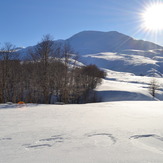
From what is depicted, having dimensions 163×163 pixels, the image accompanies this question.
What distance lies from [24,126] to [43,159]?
79.4 inches

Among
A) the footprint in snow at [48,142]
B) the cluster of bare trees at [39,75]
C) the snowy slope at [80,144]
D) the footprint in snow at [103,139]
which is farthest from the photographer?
the cluster of bare trees at [39,75]

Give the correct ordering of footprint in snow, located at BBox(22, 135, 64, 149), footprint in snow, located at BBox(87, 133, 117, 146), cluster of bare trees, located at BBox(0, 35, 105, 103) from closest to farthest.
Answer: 1. footprint in snow, located at BBox(22, 135, 64, 149)
2. footprint in snow, located at BBox(87, 133, 117, 146)
3. cluster of bare trees, located at BBox(0, 35, 105, 103)

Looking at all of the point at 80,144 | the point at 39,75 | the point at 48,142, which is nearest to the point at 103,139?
the point at 80,144

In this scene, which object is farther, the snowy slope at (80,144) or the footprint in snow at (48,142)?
the footprint in snow at (48,142)

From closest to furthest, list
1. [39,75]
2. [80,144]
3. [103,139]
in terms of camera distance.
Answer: [80,144], [103,139], [39,75]

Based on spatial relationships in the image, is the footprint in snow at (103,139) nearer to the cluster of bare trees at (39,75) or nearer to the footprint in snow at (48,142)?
the footprint in snow at (48,142)

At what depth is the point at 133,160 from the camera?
2.34m

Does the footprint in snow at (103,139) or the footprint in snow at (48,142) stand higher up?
the footprint in snow at (103,139)

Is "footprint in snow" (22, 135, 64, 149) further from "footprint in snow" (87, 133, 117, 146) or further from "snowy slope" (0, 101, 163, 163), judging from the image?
"footprint in snow" (87, 133, 117, 146)

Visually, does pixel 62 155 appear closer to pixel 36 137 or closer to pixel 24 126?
pixel 36 137

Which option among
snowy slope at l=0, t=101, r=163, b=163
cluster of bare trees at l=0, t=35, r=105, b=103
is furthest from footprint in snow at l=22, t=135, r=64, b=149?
cluster of bare trees at l=0, t=35, r=105, b=103

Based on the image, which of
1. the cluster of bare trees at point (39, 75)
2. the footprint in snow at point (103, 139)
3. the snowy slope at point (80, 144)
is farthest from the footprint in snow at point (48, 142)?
the cluster of bare trees at point (39, 75)

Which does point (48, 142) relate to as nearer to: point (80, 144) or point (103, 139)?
point (80, 144)

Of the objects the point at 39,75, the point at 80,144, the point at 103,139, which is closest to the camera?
the point at 80,144
